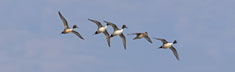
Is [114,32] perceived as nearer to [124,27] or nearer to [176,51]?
[124,27]

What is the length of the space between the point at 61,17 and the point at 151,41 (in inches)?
725

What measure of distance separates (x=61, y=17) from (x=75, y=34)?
495 cm

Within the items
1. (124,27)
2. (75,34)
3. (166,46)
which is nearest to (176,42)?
(166,46)

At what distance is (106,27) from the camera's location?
12706 cm

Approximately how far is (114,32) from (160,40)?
8985 millimetres

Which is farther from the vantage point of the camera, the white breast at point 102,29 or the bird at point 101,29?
the bird at point 101,29

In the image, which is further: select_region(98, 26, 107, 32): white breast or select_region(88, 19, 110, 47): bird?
select_region(88, 19, 110, 47): bird

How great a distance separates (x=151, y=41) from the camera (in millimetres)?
130625

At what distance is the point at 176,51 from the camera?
421 feet

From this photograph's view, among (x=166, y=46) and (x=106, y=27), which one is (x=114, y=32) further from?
(x=166, y=46)

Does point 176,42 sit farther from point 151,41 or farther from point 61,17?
point 61,17

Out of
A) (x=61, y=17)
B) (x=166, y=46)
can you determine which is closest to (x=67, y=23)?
(x=61, y=17)

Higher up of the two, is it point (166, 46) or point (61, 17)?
point (61, 17)

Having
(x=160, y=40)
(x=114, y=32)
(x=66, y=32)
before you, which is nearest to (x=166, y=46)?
(x=160, y=40)
